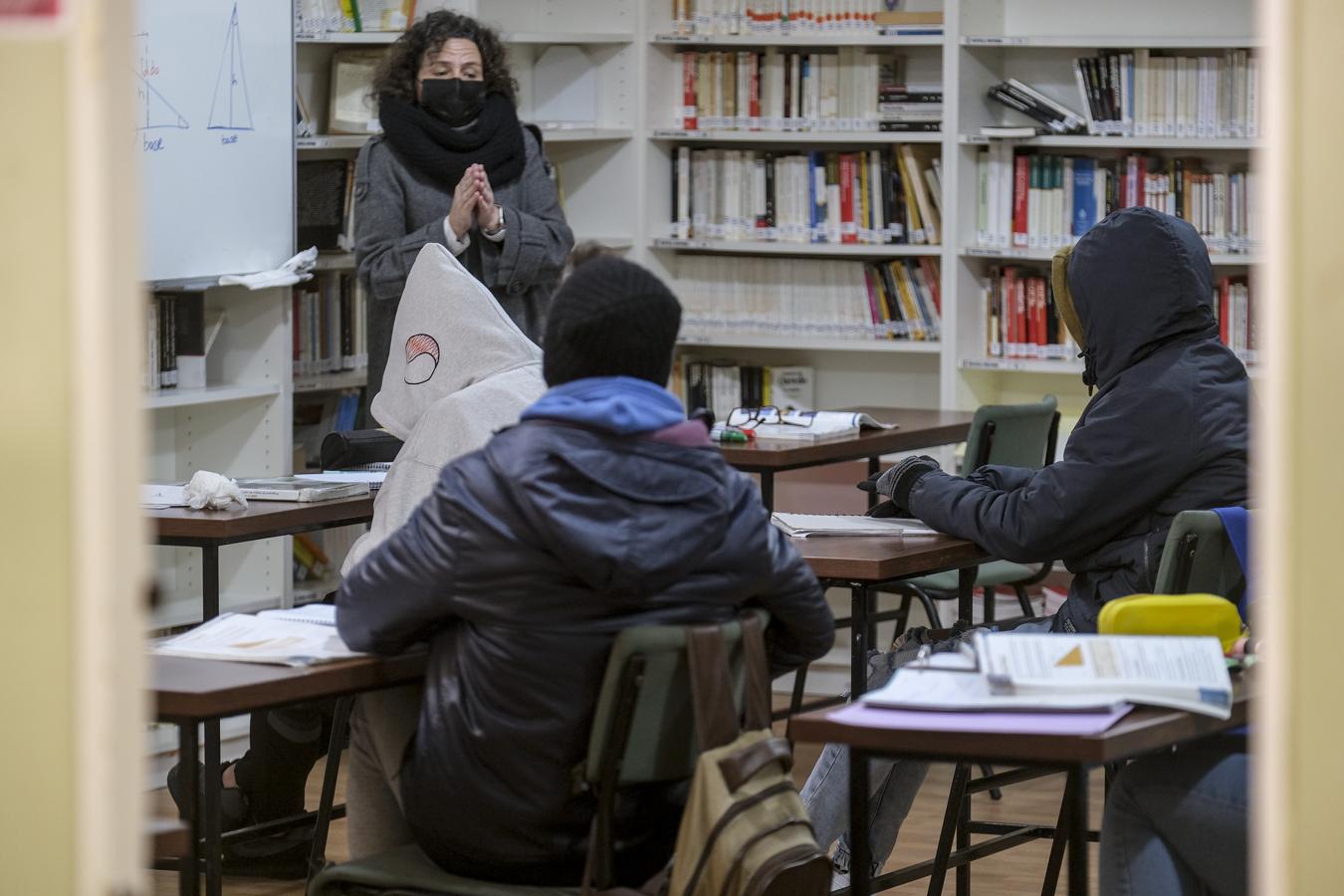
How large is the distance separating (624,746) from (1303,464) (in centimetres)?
104

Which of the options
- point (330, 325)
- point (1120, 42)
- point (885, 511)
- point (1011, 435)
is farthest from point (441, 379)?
point (1120, 42)

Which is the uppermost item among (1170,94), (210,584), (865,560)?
(1170,94)

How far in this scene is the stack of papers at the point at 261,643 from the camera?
2.45 meters

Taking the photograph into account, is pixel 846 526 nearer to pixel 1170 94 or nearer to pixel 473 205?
pixel 473 205

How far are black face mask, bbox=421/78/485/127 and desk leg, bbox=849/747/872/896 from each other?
283 cm

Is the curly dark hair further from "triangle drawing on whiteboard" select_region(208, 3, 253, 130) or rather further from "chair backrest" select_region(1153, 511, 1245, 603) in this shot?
"chair backrest" select_region(1153, 511, 1245, 603)

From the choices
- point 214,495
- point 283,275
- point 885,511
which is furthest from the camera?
point 283,275

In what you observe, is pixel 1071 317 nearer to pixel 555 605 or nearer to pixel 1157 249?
pixel 1157 249

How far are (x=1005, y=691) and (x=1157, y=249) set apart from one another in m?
1.17

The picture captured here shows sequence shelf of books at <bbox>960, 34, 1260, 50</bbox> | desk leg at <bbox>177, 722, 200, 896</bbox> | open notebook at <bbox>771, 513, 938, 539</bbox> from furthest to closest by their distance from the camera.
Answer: shelf of books at <bbox>960, 34, 1260, 50</bbox>, open notebook at <bbox>771, 513, 938, 539</bbox>, desk leg at <bbox>177, 722, 200, 896</bbox>

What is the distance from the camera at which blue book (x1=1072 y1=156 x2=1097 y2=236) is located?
5.83m

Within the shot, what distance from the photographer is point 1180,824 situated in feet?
7.97

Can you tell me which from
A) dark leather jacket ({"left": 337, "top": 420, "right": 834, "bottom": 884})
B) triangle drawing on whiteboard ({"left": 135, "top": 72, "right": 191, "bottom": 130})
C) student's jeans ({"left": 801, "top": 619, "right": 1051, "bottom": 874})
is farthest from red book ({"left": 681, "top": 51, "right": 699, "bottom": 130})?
dark leather jacket ({"left": 337, "top": 420, "right": 834, "bottom": 884})

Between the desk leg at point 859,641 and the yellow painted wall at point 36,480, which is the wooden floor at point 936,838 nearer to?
the desk leg at point 859,641
